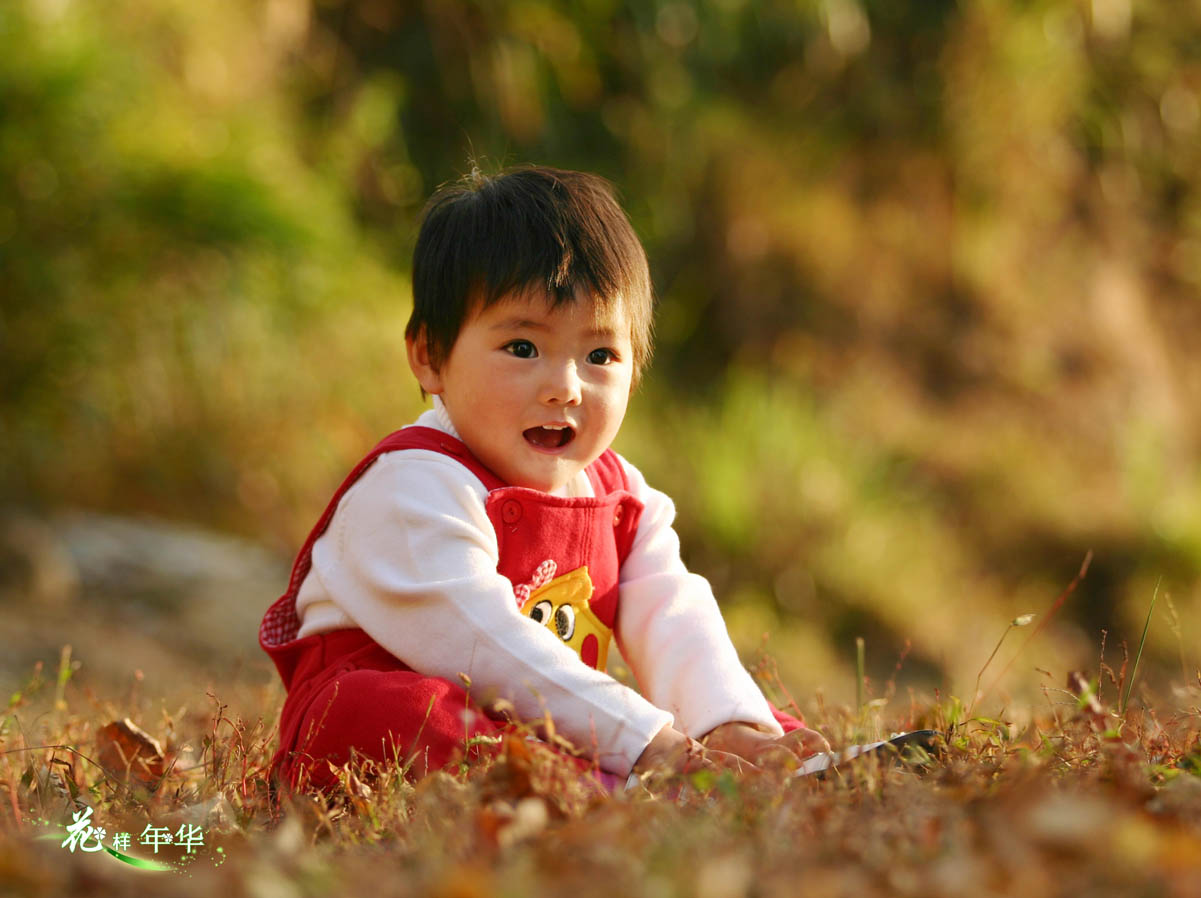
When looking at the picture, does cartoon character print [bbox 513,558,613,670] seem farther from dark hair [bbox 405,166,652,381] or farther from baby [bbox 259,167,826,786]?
dark hair [bbox 405,166,652,381]

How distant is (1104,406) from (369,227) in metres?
4.84

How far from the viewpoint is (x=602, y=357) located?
2293mm

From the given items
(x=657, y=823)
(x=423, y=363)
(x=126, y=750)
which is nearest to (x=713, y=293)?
(x=423, y=363)

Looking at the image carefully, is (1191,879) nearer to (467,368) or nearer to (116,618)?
(467,368)

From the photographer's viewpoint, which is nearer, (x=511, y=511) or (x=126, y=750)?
(x=511, y=511)

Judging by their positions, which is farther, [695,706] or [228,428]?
[228,428]

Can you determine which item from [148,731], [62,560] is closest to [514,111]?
[62,560]

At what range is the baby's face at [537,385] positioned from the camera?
2211mm

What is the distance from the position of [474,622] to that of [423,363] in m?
0.56

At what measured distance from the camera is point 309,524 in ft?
19.8

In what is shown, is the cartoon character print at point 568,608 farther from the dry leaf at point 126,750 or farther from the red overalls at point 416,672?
the dry leaf at point 126,750

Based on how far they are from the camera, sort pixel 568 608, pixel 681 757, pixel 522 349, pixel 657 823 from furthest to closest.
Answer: pixel 568 608 < pixel 522 349 < pixel 681 757 < pixel 657 823

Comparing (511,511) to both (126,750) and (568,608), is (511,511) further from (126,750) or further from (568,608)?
(126,750)

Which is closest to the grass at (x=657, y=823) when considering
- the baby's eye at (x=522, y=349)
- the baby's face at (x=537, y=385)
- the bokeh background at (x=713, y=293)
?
the baby's face at (x=537, y=385)
